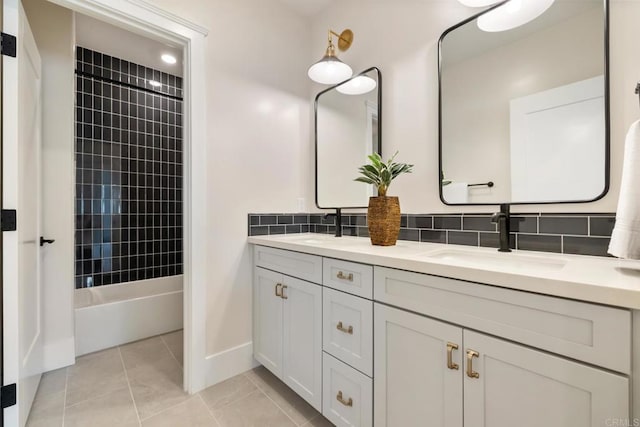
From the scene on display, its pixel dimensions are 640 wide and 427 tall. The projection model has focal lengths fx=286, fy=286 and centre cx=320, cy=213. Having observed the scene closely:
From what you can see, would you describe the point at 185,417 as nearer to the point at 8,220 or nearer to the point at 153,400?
the point at 153,400

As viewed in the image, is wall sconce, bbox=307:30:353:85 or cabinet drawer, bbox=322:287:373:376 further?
wall sconce, bbox=307:30:353:85

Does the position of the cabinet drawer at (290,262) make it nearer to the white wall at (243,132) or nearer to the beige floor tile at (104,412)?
the white wall at (243,132)

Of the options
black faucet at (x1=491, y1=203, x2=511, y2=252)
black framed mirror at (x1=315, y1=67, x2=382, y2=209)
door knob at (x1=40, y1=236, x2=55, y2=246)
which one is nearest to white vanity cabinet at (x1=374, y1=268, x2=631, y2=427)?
black faucet at (x1=491, y1=203, x2=511, y2=252)

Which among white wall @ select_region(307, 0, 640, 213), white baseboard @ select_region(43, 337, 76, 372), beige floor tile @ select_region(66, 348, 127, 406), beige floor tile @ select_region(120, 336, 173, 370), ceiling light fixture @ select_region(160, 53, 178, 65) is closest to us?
white wall @ select_region(307, 0, 640, 213)

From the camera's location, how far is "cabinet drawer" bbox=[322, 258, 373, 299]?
1.17 metres

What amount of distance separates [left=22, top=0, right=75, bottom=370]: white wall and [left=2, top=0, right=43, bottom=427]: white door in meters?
0.31

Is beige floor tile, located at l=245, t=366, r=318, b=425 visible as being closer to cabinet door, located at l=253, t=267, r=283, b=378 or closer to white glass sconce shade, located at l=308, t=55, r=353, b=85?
cabinet door, located at l=253, t=267, r=283, b=378

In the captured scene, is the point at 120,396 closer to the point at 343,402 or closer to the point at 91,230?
the point at 343,402

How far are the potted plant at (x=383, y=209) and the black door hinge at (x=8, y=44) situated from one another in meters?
1.69

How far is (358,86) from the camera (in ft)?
6.41

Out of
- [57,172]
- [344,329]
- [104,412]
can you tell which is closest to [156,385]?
[104,412]

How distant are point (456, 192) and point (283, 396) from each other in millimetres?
1502

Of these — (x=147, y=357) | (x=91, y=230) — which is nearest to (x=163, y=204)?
(x=91, y=230)

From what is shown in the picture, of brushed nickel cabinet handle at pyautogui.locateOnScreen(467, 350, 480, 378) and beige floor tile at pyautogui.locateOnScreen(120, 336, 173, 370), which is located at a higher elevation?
brushed nickel cabinet handle at pyautogui.locateOnScreen(467, 350, 480, 378)
